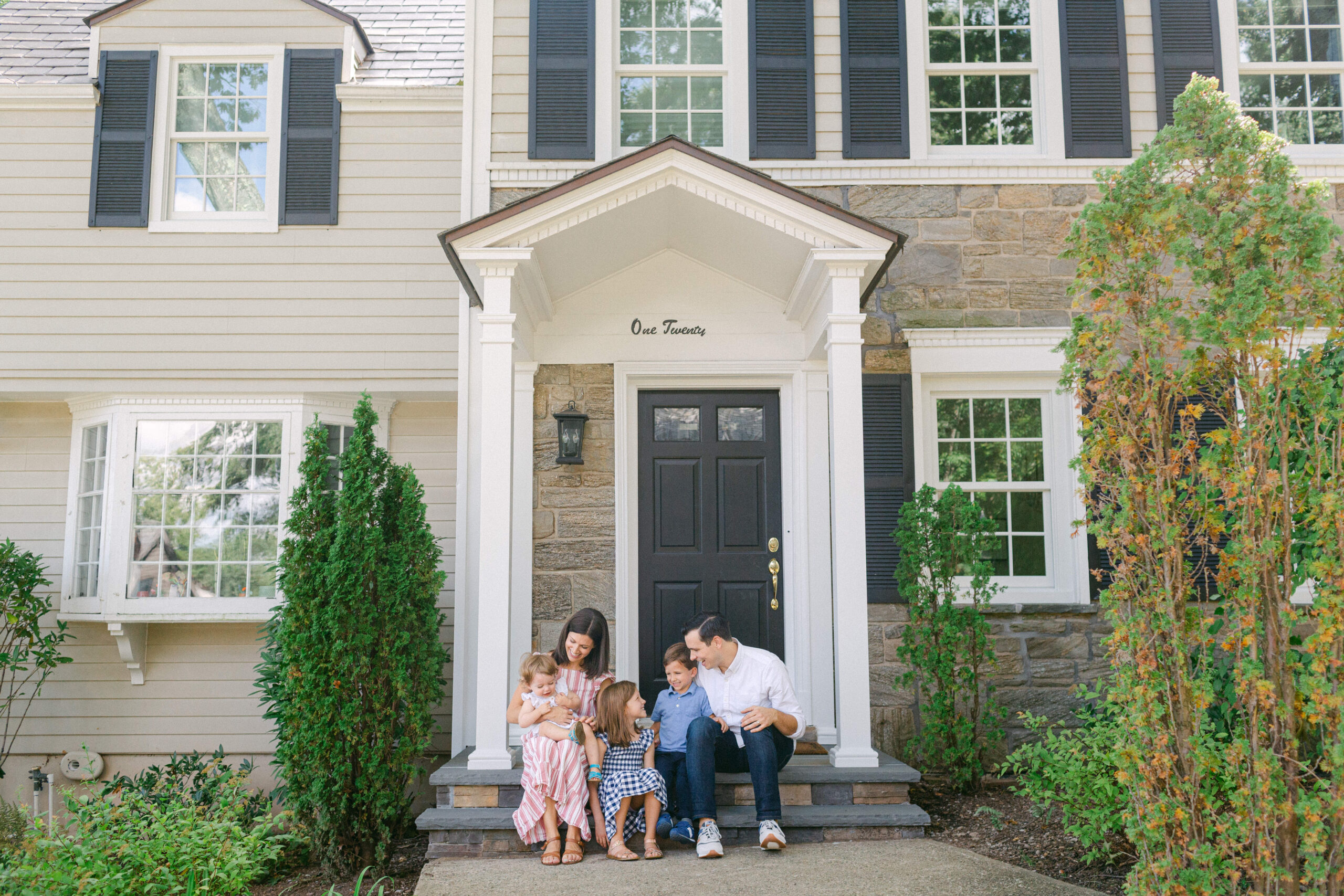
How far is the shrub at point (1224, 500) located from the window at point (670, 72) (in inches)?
149

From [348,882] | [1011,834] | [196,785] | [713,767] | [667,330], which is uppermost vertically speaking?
[667,330]

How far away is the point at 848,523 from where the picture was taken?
4.61 m

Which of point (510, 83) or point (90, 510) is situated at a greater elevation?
point (510, 83)

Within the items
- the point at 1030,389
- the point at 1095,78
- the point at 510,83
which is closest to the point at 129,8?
the point at 510,83

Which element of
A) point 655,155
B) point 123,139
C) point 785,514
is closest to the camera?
point 655,155

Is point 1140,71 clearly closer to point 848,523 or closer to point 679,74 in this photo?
point 679,74

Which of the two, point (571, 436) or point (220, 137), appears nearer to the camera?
point (571, 436)

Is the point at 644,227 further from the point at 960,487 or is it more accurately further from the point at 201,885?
the point at 201,885

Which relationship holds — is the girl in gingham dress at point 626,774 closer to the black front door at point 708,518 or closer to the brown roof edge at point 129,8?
the black front door at point 708,518

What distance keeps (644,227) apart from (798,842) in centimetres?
330

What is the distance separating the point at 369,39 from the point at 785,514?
16.5ft

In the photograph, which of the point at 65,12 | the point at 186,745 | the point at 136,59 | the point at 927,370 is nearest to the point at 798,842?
the point at 927,370

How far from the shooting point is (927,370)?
5848 mm

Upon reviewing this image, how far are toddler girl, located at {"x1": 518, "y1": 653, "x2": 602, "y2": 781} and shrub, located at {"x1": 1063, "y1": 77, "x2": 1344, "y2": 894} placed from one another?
218 cm
